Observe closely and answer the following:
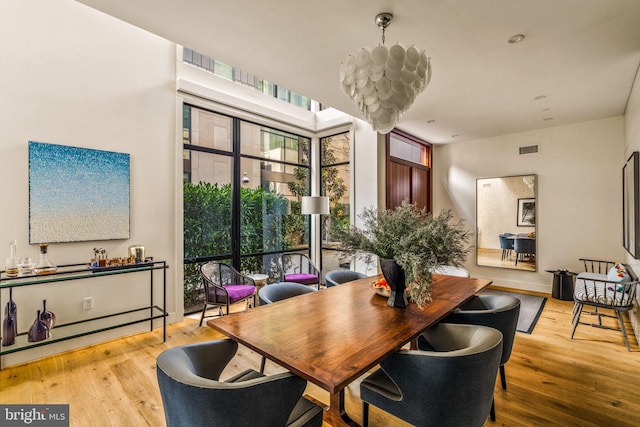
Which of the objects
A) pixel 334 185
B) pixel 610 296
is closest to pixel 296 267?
pixel 334 185

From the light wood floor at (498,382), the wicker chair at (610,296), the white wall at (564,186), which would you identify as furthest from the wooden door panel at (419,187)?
the light wood floor at (498,382)

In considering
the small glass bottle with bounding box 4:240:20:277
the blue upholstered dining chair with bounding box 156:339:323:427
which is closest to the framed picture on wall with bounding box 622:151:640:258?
the blue upholstered dining chair with bounding box 156:339:323:427

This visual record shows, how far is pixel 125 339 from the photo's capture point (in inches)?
128

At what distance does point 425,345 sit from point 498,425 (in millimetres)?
682

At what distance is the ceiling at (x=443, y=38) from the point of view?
208 cm

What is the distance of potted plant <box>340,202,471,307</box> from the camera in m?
1.81

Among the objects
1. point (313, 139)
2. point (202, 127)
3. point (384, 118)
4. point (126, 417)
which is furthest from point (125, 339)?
point (313, 139)

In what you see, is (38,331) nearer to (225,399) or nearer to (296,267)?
(225,399)

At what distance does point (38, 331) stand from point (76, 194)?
127 centimetres

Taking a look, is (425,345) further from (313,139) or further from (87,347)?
(313,139)

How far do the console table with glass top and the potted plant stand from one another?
7.63 ft

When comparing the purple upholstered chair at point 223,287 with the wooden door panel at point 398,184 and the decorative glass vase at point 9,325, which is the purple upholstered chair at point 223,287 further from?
the wooden door panel at point 398,184

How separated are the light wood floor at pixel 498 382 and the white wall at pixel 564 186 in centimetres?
194

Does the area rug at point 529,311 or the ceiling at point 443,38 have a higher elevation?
the ceiling at point 443,38
